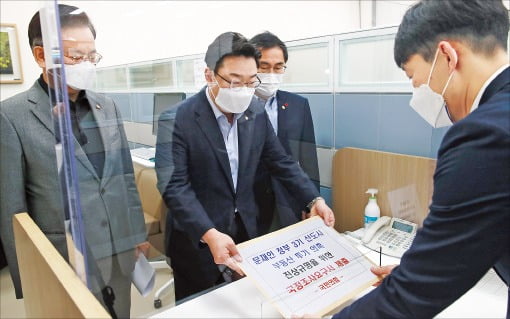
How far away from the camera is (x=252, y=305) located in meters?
1.03

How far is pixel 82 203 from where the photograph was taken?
2.70ft

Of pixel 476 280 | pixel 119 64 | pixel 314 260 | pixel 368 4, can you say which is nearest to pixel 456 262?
pixel 476 280

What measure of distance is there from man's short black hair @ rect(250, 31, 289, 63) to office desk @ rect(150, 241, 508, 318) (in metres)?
0.87

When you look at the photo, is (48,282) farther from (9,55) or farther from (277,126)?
(9,55)

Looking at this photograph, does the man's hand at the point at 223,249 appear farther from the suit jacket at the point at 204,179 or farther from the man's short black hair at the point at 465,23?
the man's short black hair at the point at 465,23

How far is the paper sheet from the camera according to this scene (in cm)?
93

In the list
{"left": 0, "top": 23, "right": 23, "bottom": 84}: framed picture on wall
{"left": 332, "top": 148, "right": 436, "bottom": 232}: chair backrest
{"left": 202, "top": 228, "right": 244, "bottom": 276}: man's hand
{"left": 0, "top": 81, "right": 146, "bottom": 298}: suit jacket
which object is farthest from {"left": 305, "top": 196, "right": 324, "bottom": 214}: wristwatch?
{"left": 0, "top": 23, "right": 23, "bottom": 84}: framed picture on wall

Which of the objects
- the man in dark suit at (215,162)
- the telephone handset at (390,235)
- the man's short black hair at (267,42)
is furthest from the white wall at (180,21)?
the telephone handset at (390,235)

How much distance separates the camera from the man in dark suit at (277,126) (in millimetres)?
1495

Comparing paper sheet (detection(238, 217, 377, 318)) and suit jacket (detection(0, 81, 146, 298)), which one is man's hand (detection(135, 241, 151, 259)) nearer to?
suit jacket (detection(0, 81, 146, 298))

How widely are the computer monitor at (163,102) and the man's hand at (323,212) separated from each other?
623mm

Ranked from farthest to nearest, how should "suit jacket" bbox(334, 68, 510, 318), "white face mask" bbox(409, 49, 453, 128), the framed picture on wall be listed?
the framed picture on wall
"white face mask" bbox(409, 49, 453, 128)
"suit jacket" bbox(334, 68, 510, 318)

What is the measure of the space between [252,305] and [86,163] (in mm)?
593

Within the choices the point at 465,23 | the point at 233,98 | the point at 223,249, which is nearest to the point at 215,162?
the point at 233,98
